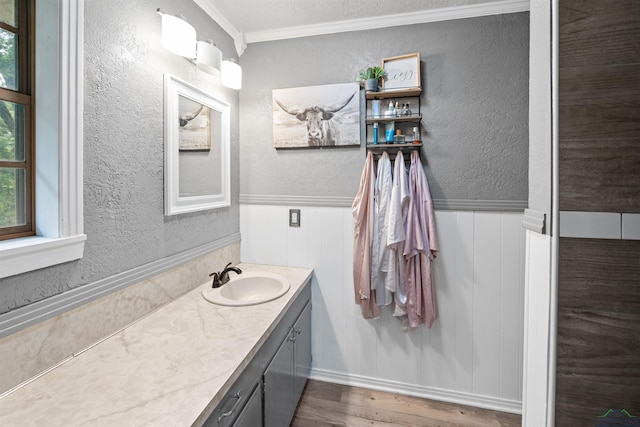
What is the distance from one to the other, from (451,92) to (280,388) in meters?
2.01

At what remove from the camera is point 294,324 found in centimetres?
164

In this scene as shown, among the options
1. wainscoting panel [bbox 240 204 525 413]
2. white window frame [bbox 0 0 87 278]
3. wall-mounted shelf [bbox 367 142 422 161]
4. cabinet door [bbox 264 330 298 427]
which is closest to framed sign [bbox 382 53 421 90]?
wall-mounted shelf [bbox 367 142 422 161]

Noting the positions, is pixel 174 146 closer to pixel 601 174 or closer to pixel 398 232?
pixel 398 232

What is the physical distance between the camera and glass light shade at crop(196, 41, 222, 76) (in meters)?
1.54

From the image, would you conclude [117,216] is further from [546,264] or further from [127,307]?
[546,264]

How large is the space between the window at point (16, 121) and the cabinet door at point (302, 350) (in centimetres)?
131

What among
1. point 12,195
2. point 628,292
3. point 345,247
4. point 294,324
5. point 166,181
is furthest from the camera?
point 345,247

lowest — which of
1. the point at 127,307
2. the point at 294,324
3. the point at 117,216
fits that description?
the point at 294,324

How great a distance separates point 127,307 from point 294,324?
0.85m

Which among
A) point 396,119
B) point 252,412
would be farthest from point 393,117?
point 252,412

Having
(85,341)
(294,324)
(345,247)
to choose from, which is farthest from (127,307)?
(345,247)

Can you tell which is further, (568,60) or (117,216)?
(117,216)

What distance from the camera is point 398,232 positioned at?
5.63 ft

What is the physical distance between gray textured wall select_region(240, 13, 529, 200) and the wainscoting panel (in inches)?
8.7
